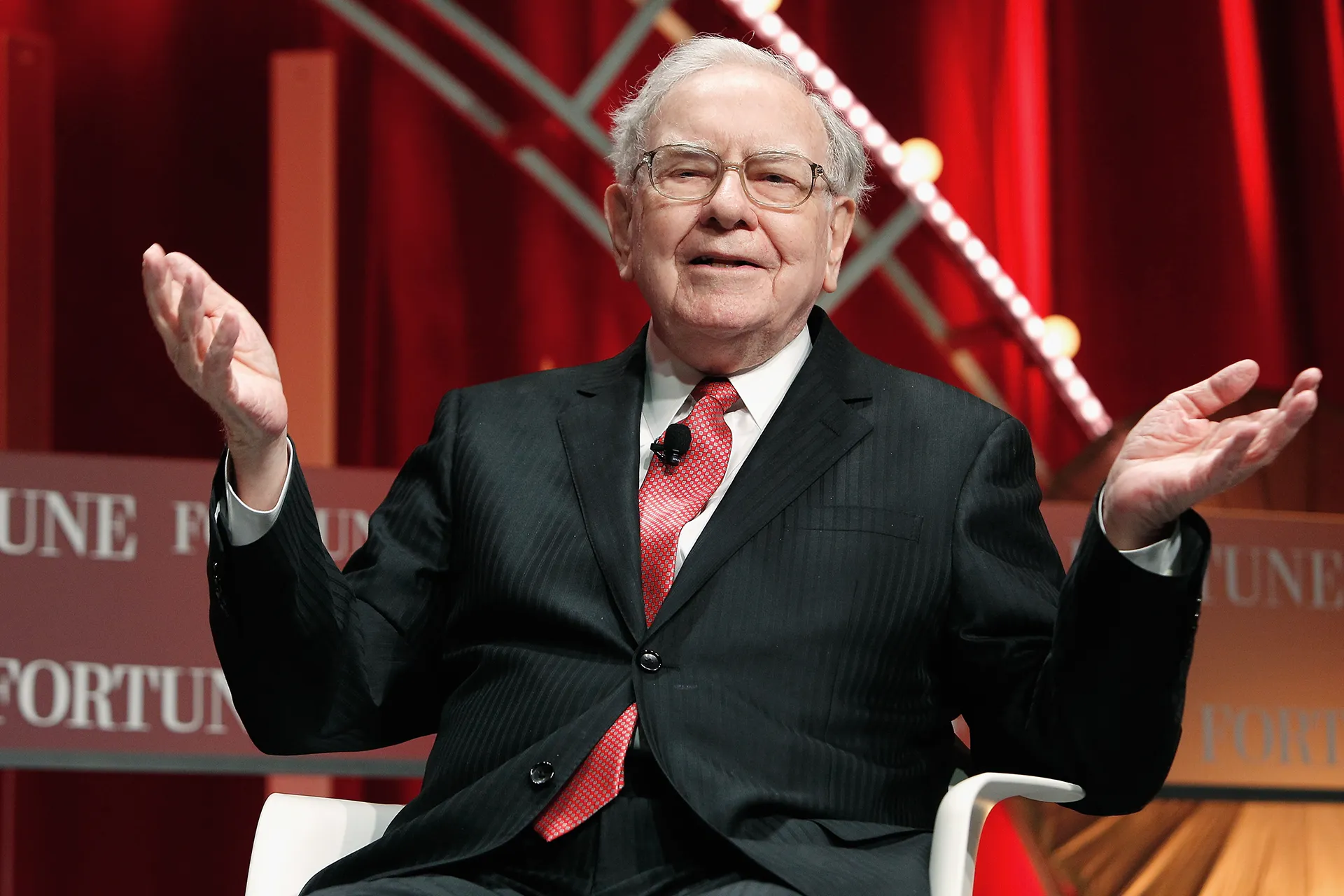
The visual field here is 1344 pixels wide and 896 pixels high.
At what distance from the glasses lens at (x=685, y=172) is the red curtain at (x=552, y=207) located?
1518 mm

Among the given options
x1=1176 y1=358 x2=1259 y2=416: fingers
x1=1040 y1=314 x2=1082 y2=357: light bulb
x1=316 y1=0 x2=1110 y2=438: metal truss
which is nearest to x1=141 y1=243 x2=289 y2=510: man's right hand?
x1=1176 y1=358 x2=1259 y2=416: fingers

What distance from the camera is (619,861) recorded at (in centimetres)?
148

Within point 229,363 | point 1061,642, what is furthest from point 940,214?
point 229,363

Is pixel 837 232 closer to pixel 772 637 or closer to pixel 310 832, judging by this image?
pixel 772 637

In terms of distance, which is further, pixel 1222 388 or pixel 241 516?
pixel 241 516

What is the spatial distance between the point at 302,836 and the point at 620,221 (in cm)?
82

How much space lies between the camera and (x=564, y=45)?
340 centimetres

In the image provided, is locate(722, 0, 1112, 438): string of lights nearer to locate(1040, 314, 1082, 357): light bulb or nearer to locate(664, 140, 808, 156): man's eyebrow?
locate(1040, 314, 1082, 357): light bulb

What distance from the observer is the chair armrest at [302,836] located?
1.62m

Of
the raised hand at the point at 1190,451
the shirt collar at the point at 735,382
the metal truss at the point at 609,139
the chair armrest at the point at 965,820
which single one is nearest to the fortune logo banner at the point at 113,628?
the metal truss at the point at 609,139

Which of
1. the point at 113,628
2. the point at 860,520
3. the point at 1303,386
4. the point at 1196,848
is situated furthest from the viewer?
the point at 1196,848

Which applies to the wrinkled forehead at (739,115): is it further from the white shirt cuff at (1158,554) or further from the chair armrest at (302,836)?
the chair armrest at (302,836)

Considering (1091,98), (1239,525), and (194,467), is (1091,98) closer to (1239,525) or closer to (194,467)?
(1239,525)

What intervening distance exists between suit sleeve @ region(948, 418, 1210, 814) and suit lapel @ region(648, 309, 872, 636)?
15 cm
